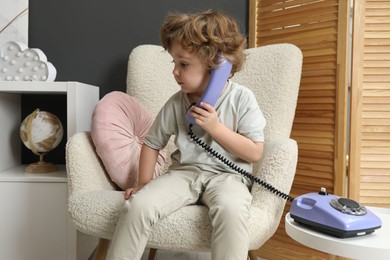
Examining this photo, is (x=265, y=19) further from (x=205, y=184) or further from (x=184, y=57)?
(x=205, y=184)

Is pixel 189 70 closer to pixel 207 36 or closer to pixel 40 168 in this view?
pixel 207 36

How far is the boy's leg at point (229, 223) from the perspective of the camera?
89 cm

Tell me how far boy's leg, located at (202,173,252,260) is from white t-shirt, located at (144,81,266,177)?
16cm

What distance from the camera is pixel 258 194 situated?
1.07 m

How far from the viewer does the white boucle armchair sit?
98cm

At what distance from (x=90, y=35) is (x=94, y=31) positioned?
0.09 ft

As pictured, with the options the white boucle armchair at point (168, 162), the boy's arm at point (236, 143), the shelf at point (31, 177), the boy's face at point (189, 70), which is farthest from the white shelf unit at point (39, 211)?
the boy's arm at point (236, 143)

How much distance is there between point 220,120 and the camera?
1151 mm

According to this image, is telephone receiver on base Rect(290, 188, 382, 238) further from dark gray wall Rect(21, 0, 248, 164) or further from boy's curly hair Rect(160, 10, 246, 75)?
dark gray wall Rect(21, 0, 248, 164)

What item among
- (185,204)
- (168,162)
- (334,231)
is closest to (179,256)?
(168,162)

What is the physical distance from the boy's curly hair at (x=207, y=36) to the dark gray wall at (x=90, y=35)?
0.72 metres

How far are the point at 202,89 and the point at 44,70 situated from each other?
82 cm

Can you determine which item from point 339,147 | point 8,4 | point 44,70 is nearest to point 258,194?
point 339,147

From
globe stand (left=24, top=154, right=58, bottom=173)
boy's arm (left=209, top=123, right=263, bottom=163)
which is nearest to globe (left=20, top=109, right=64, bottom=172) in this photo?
globe stand (left=24, top=154, right=58, bottom=173)
